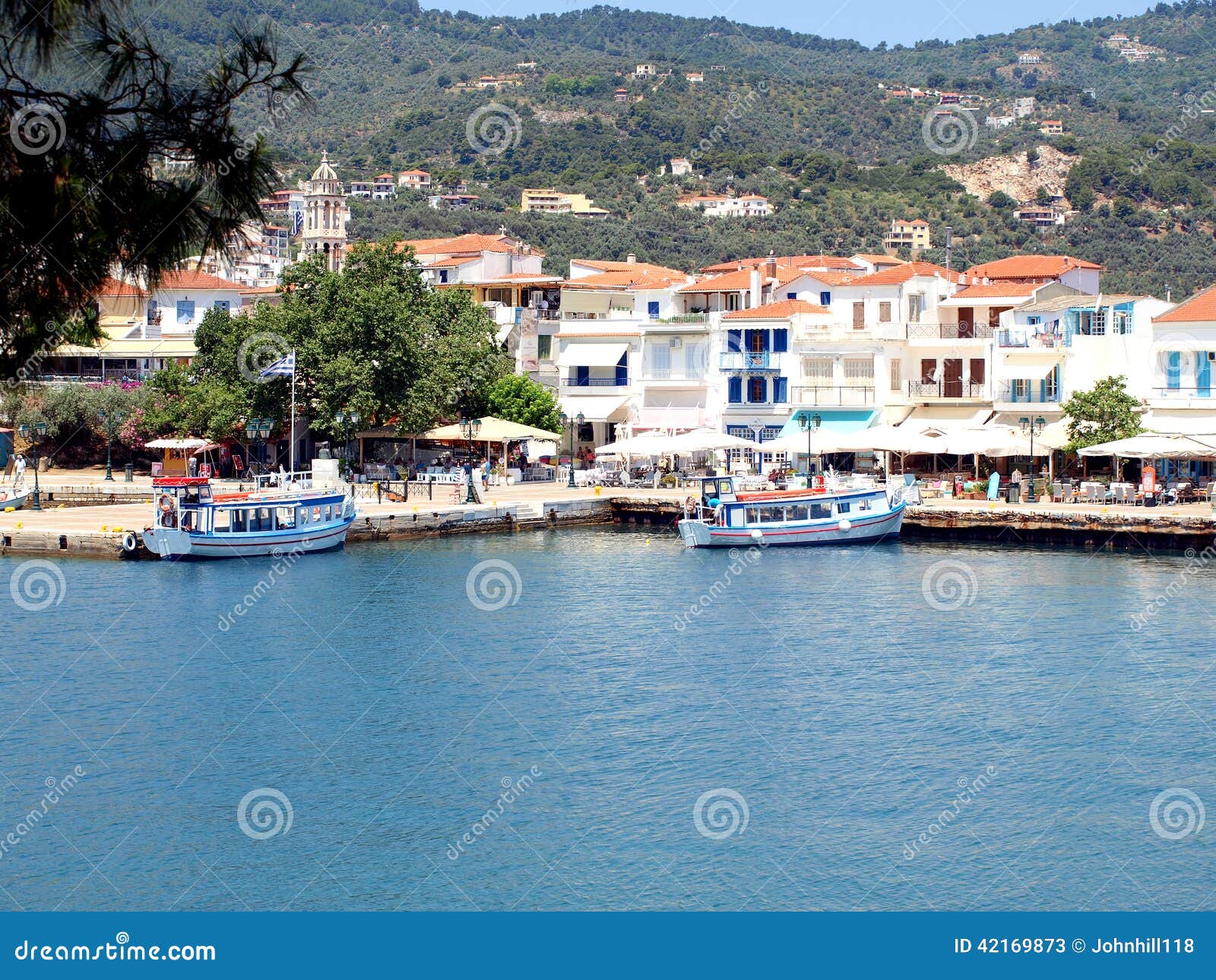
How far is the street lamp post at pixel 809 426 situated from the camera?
55062mm

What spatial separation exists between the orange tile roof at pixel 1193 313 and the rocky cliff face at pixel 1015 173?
109910mm

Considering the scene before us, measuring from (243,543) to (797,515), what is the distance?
1613 centimetres

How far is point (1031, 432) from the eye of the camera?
2041 inches

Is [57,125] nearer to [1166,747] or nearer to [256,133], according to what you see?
[256,133]

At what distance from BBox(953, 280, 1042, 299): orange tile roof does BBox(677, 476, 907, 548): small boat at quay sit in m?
15.3

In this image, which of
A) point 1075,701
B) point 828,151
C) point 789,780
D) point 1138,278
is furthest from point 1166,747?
point 828,151

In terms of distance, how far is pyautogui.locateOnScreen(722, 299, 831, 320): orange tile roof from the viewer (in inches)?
2406

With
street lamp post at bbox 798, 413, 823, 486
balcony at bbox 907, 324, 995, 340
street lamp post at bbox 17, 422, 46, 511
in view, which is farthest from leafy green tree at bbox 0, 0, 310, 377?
street lamp post at bbox 17, 422, 46, 511

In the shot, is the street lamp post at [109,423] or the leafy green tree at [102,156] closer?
the leafy green tree at [102,156]

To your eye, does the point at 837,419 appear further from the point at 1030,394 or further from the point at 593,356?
the point at 593,356

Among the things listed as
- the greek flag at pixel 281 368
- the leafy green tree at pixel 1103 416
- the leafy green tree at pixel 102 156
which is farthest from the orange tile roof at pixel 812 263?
the leafy green tree at pixel 102 156

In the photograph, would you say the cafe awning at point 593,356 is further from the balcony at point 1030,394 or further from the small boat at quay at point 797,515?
the small boat at quay at point 797,515

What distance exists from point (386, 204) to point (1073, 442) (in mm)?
99667

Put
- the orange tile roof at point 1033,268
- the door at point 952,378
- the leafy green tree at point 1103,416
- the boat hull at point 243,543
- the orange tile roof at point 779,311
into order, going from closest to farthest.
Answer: the boat hull at point 243,543 → the leafy green tree at point 1103,416 → the door at point 952,378 → the orange tile roof at point 779,311 → the orange tile roof at point 1033,268
